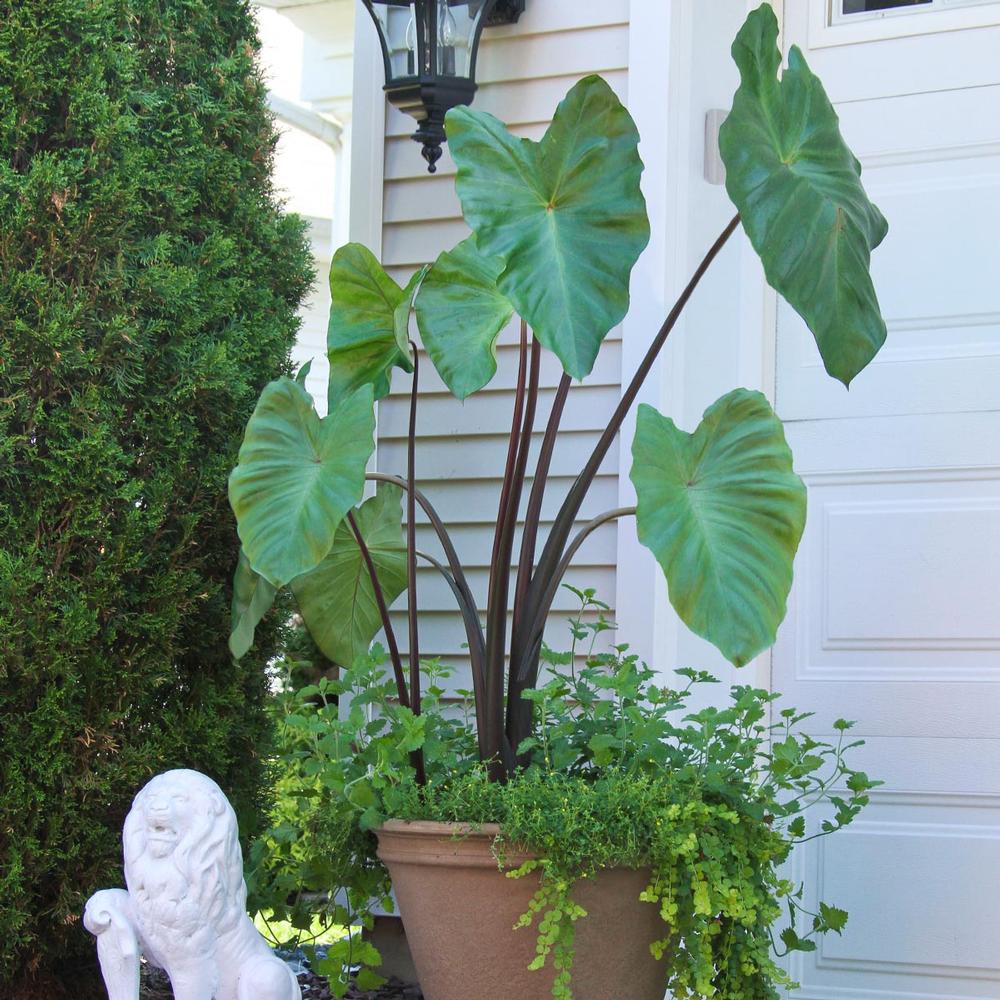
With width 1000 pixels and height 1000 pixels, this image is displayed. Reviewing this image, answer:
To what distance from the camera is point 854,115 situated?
3035mm

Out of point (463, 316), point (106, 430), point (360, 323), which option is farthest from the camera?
point (360, 323)

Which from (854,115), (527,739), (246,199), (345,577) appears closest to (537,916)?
(527,739)

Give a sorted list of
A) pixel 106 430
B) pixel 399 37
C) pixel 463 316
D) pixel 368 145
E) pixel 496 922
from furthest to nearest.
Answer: pixel 368 145
pixel 399 37
pixel 106 430
pixel 463 316
pixel 496 922

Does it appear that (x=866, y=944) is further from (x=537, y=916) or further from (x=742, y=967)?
(x=537, y=916)

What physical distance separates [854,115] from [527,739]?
5.40 feet

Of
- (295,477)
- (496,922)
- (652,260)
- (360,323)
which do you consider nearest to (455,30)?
(652,260)

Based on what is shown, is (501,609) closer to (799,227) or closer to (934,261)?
(799,227)

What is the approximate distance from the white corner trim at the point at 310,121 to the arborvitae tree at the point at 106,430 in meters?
4.25

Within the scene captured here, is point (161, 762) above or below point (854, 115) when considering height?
below

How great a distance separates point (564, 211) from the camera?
6.97ft

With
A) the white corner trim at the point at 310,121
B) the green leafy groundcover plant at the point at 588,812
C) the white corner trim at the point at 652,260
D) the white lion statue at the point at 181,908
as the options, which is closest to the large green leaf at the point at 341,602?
the green leafy groundcover plant at the point at 588,812

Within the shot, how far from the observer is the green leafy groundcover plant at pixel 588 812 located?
209 cm

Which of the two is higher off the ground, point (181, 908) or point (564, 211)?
point (564, 211)

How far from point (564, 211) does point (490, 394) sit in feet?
3.42
